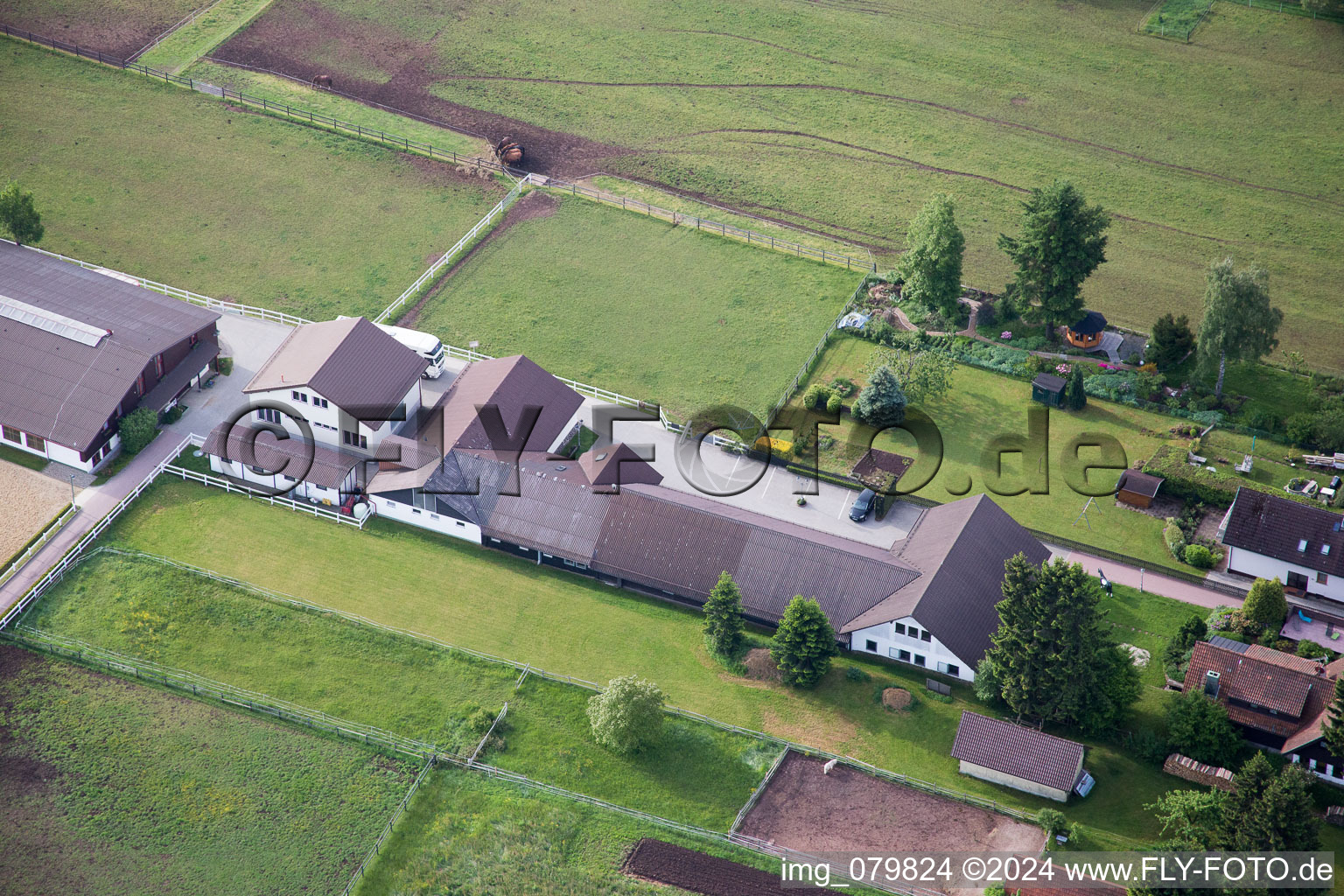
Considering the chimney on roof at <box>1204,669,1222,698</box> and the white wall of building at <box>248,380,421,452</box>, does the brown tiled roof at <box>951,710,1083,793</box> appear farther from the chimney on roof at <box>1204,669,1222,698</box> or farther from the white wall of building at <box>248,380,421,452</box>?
the white wall of building at <box>248,380,421,452</box>

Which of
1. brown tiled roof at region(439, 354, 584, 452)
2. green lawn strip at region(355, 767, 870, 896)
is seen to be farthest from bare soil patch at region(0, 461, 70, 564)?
green lawn strip at region(355, 767, 870, 896)

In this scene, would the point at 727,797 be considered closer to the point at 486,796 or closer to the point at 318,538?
the point at 486,796

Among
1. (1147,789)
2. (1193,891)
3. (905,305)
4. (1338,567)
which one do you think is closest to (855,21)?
(905,305)

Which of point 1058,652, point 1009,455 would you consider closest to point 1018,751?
point 1058,652

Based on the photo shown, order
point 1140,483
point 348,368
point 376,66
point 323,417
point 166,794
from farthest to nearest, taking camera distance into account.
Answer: point 376,66, point 1140,483, point 348,368, point 323,417, point 166,794

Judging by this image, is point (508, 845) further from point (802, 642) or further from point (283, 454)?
point (283, 454)
